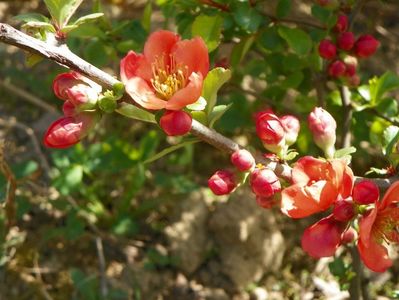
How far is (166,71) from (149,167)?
135cm

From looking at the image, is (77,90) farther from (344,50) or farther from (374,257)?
(344,50)

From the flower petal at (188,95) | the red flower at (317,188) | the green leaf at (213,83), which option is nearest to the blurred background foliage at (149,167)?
the green leaf at (213,83)

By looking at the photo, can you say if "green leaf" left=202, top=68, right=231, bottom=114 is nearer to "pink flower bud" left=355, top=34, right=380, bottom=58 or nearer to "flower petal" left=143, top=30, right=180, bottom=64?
"flower petal" left=143, top=30, right=180, bottom=64

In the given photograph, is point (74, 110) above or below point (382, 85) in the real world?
above

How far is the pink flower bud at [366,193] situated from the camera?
137 centimetres

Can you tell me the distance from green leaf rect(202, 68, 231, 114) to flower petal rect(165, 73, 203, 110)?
0.27ft

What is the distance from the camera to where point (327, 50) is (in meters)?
1.92

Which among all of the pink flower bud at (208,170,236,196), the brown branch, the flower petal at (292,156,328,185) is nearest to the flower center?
the brown branch

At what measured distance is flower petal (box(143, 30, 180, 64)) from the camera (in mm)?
1594

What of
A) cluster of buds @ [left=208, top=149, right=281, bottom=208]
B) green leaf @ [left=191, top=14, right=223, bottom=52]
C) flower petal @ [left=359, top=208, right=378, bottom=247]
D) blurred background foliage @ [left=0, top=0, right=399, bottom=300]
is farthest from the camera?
blurred background foliage @ [left=0, top=0, right=399, bottom=300]

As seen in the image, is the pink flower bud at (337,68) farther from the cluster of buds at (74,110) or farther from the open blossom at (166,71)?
the cluster of buds at (74,110)

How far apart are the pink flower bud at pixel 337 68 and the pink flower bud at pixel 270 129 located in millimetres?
537

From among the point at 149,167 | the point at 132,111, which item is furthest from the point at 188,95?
the point at 149,167

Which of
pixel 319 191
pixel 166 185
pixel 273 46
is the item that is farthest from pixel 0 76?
pixel 319 191
